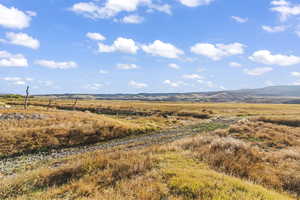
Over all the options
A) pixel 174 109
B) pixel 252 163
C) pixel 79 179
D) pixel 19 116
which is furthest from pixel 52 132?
pixel 174 109

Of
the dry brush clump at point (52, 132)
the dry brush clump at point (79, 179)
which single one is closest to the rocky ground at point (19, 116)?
the dry brush clump at point (52, 132)

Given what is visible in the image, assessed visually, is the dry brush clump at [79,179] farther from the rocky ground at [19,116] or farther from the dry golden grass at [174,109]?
the dry golden grass at [174,109]

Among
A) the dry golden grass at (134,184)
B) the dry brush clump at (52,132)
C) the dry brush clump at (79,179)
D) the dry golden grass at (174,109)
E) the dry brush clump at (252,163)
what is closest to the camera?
the dry golden grass at (134,184)

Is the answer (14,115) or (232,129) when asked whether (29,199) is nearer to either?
(232,129)

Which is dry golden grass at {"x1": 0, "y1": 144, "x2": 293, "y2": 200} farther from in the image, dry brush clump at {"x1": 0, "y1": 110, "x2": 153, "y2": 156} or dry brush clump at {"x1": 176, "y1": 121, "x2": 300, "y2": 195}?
dry brush clump at {"x1": 0, "y1": 110, "x2": 153, "y2": 156}

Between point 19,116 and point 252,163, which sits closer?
point 252,163

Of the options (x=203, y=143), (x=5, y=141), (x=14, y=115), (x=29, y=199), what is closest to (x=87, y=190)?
(x=29, y=199)

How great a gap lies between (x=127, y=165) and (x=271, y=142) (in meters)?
14.5

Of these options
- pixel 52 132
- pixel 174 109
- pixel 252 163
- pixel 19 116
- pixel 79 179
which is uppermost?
pixel 19 116

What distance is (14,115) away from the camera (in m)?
29.4

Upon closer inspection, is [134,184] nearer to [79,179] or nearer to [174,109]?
[79,179]

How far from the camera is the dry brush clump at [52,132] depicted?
20.2 meters

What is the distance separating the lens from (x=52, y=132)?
76.1 feet

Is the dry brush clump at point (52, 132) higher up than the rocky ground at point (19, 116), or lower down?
lower down
